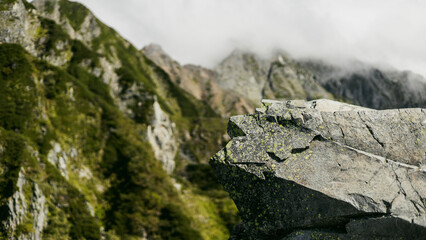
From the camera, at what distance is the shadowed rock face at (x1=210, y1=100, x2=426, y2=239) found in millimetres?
11816

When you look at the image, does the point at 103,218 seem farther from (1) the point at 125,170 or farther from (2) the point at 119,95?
(2) the point at 119,95

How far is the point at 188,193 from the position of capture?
485 feet

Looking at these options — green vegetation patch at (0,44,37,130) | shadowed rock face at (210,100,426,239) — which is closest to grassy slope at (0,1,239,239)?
green vegetation patch at (0,44,37,130)

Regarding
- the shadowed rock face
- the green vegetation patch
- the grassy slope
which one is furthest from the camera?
the green vegetation patch

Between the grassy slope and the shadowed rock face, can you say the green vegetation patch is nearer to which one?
the grassy slope

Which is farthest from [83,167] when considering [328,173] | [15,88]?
[328,173]

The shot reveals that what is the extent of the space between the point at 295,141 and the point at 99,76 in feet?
648

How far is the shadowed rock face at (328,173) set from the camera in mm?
11816

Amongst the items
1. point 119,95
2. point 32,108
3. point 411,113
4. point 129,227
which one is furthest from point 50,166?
point 119,95

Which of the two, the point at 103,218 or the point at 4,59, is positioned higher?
the point at 4,59

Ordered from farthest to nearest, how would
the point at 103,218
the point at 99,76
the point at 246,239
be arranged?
the point at 99,76 → the point at 103,218 → the point at 246,239

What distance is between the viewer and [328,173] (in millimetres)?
12781

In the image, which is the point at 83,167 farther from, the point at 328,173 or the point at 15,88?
the point at 328,173

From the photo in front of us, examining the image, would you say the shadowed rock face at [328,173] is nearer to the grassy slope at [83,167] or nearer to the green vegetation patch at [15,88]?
the grassy slope at [83,167]
